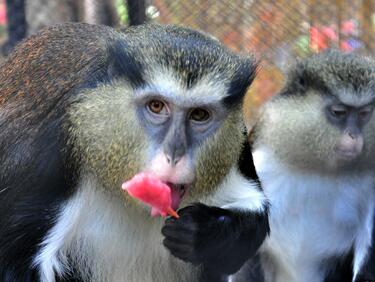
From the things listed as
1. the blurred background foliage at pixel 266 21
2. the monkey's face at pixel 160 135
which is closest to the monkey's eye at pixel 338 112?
the blurred background foliage at pixel 266 21

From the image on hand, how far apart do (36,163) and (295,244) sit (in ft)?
6.57

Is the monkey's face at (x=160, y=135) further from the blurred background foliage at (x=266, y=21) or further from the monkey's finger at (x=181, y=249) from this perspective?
the blurred background foliage at (x=266, y=21)

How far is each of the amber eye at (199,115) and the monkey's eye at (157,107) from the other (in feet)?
0.30

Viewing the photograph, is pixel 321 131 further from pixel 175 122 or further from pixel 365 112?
pixel 175 122

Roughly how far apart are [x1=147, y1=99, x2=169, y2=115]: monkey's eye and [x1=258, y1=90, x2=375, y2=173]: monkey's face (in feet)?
5.42

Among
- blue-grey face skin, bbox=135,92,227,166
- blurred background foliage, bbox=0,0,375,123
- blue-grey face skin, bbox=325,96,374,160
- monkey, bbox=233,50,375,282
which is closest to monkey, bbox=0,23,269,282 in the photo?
blue-grey face skin, bbox=135,92,227,166

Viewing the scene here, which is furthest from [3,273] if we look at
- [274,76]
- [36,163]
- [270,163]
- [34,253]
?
[274,76]

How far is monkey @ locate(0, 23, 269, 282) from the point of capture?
8.75 feet

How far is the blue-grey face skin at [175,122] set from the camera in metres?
2.56

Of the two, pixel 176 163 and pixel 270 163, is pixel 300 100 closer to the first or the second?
pixel 270 163

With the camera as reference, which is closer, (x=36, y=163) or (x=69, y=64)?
(x=36, y=163)

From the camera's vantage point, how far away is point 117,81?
276 centimetres

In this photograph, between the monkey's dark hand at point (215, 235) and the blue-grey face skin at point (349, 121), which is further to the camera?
the blue-grey face skin at point (349, 121)

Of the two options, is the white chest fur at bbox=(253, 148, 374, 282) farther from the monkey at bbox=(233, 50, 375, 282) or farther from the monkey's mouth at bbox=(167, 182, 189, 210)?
the monkey's mouth at bbox=(167, 182, 189, 210)
